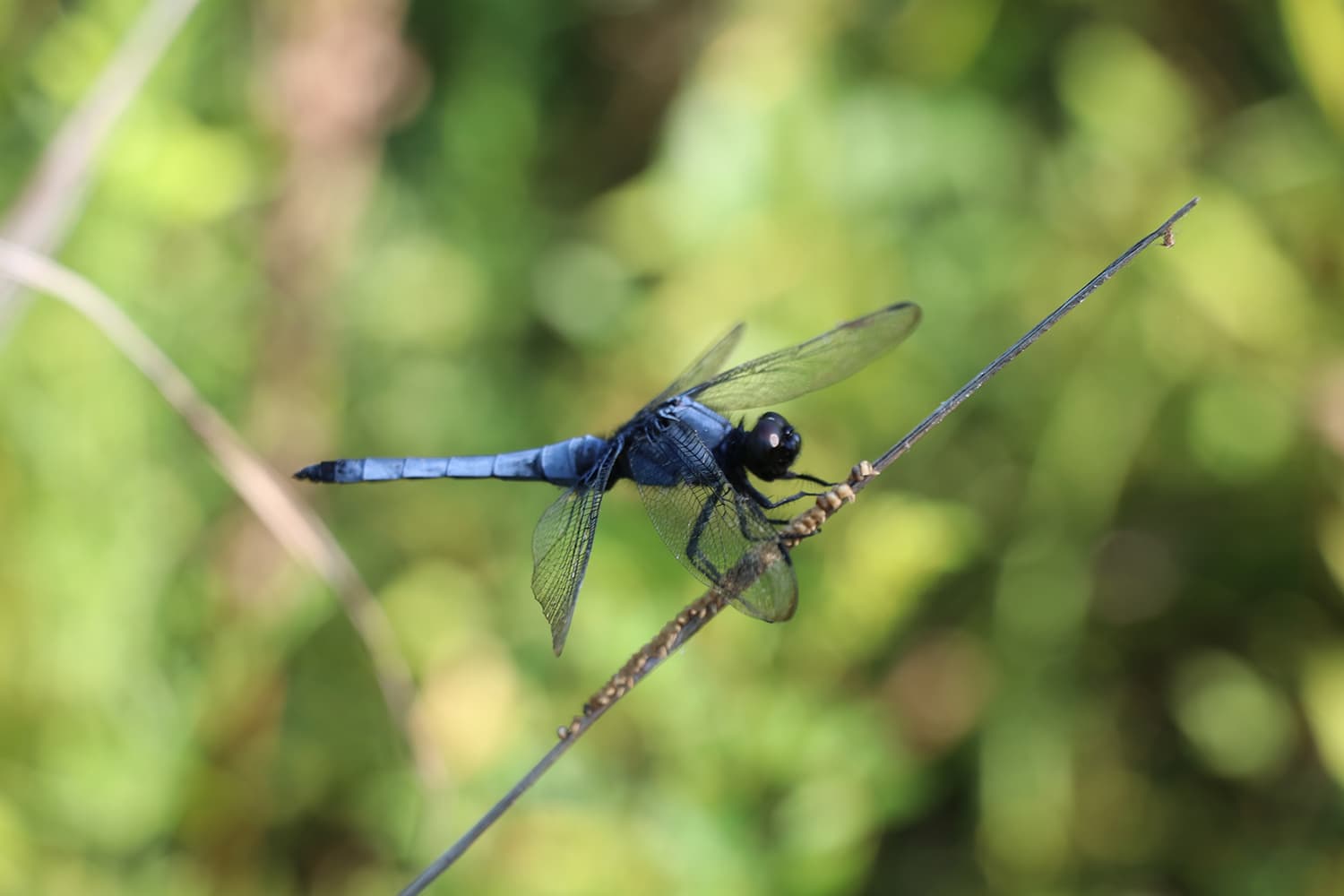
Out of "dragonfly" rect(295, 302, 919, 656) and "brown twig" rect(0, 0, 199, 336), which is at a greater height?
"brown twig" rect(0, 0, 199, 336)

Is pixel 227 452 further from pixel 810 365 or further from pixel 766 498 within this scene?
pixel 810 365

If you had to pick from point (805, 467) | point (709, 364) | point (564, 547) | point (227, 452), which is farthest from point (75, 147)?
point (805, 467)

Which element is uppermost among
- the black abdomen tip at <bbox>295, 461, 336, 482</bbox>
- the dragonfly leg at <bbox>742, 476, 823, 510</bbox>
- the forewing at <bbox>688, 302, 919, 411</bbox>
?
the black abdomen tip at <bbox>295, 461, 336, 482</bbox>

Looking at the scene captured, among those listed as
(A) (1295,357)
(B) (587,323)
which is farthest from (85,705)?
(A) (1295,357)

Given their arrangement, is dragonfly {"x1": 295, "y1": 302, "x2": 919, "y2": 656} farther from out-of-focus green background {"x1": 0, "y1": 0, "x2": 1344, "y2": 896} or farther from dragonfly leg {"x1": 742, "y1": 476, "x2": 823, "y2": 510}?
out-of-focus green background {"x1": 0, "y1": 0, "x2": 1344, "y2": 896}

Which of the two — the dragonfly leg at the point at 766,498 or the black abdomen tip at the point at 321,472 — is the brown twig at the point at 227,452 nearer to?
the black abdomen tip at the point at 321,472

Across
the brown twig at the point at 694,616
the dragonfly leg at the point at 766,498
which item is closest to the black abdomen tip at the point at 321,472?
the dragonfly leg at the point at 766,498

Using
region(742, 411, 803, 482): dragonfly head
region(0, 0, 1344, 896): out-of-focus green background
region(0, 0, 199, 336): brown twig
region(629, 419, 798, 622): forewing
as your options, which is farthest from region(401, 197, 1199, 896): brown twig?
region(0, 0, 199, 336): brown twig
